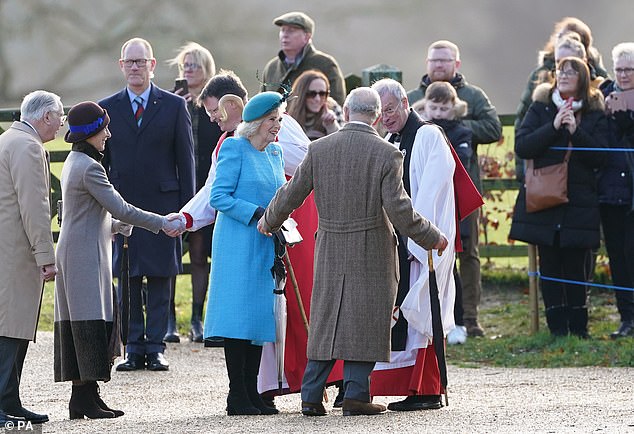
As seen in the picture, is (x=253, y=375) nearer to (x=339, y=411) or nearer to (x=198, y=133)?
(x=339, y=411)

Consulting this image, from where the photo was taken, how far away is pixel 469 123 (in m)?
10.6

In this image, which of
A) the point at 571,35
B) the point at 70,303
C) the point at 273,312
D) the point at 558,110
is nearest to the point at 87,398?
the point at 70,303

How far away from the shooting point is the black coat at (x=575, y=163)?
9.88m

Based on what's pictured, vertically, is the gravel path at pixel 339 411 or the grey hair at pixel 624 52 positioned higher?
the grey hair at pixel 624 52

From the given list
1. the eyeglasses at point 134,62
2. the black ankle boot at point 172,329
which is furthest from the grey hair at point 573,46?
the black ankle boot at point 172,329

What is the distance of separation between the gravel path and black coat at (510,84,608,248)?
3.76ft

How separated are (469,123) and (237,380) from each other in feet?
12.8

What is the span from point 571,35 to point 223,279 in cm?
438

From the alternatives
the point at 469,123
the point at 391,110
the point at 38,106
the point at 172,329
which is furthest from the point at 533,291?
the point at 38,106

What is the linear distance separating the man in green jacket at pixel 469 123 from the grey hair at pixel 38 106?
4.01 metres

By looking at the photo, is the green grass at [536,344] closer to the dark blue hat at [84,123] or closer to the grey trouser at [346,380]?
the grey trouser at [346,380]

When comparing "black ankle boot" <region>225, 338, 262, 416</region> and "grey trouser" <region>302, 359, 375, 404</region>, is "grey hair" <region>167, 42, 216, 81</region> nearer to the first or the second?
"black ankle boot" <region>225, 338, 262, 416</region>

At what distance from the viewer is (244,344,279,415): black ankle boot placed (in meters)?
7.31

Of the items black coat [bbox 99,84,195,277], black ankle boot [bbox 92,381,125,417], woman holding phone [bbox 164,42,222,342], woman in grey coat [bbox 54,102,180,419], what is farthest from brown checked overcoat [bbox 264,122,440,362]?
woman holding phone [bbox 164,42,222,342]
